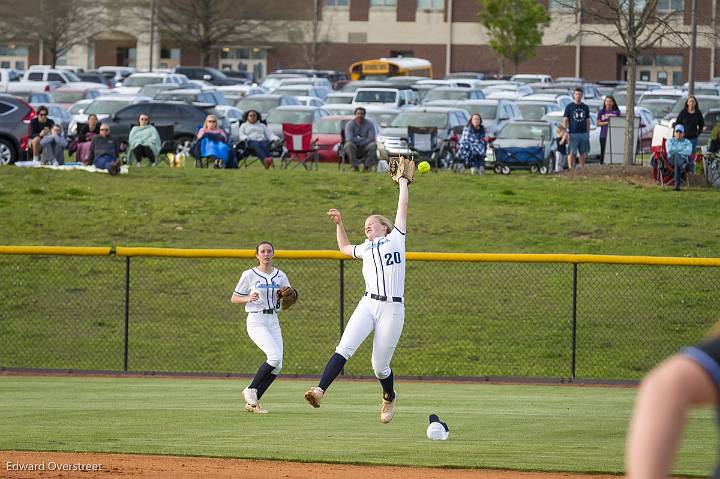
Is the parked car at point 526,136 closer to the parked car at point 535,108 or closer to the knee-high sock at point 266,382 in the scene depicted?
the parked car at point 535,108

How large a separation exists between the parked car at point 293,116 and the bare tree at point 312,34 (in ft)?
113

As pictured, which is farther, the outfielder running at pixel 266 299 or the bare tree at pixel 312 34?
the bare tree at pixel 312 34

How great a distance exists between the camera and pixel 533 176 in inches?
1021

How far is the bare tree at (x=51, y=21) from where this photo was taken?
197ft

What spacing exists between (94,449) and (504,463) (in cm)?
310

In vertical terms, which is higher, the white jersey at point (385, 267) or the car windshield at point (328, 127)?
the car windshield at point (328, 127)

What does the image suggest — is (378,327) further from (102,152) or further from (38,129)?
(38,129)

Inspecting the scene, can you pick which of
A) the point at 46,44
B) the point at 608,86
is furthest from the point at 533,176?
the point at 46,44

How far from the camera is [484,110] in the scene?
38688 millimetres

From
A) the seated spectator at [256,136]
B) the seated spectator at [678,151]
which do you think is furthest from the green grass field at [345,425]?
the seated spectator at [256,136]

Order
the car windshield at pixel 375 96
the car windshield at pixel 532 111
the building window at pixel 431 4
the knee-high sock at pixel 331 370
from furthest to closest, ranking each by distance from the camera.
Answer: the building window at pixel 431 4, the car windshield at pixel 375 96, the car windshield at pixel 532 111, the knee-high sock at pixel 331 370

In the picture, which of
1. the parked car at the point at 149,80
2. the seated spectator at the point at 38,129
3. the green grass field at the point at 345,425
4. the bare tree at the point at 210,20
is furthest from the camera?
the bare tree at the point at 210,20

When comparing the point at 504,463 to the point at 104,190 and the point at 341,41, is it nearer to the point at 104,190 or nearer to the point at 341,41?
the point at 104,190

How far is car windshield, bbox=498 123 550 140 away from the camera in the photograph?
31.7 metres
